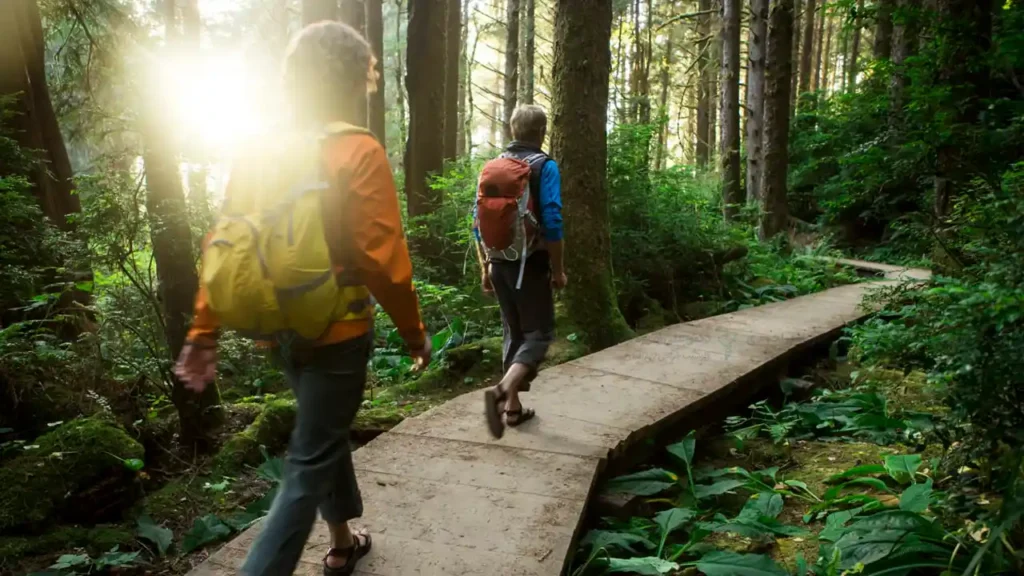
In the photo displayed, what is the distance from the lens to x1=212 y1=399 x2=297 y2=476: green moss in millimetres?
5055

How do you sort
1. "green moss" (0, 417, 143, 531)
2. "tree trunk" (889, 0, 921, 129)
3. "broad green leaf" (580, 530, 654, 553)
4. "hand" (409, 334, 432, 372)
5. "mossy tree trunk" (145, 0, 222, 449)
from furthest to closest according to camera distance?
"tree trunk" (889, 0, 921, 129)
"mossy tree trunk" (145, 0, 222, 449)
"green moss" (0, 417, 143, 531)
"broad green leaf" (580, 530, 654, 553)
"hand" (409, 334, 432, 372)

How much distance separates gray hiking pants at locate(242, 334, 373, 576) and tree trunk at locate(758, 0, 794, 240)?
41.5 ft

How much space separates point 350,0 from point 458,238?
529cm

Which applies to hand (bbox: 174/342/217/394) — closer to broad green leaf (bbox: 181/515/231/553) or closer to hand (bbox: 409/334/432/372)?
hand (bbox: 409/334/432/372)

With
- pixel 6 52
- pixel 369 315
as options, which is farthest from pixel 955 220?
pixel 6 52

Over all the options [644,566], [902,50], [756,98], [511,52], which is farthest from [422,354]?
[511,52]

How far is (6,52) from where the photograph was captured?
8117 millimetres

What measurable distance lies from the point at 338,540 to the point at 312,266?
49.4 inches

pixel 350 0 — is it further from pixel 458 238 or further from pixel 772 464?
pixel 772 464

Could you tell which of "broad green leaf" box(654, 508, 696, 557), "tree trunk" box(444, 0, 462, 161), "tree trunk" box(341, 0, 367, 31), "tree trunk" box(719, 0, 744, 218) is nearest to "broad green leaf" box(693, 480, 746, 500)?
"broad green leaf" box(654, 508, 696, 557)

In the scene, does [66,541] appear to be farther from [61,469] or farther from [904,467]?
[904,467]

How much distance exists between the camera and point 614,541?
358 cm

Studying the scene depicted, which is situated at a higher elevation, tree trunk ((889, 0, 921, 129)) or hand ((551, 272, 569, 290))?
tree trunk ((889, 0, 921, 129))

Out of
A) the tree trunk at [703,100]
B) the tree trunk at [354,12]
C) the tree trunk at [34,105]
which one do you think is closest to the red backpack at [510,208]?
the tree trunk at [34,105]
